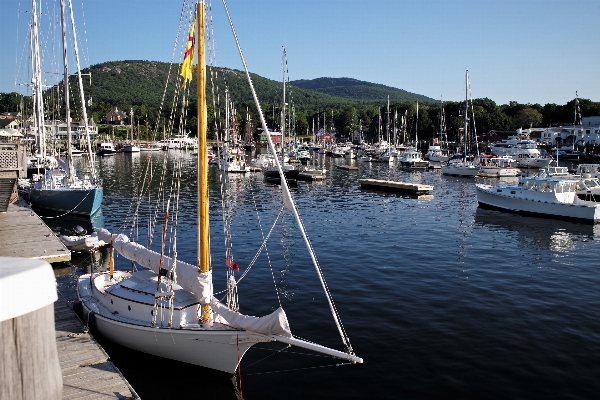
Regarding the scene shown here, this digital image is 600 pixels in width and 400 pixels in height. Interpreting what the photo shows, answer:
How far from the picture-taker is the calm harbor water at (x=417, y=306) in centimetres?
1579

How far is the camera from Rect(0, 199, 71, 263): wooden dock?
81.7 ft

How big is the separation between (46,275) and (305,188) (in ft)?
212

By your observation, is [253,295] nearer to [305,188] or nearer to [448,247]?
[448,247]

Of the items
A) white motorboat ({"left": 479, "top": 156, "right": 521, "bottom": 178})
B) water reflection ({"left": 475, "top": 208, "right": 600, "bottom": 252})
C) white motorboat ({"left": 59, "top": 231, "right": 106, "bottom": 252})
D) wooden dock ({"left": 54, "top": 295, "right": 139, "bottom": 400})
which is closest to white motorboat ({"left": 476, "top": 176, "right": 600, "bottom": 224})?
water reflection ({"left": 475, "top": 208, "right": 600, "bottom": 252})

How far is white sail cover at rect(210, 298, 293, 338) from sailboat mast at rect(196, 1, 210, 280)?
1.20 meters

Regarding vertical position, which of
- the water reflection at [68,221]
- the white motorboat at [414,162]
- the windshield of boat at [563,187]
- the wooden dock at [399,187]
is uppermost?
the white motorboat at [414,162]

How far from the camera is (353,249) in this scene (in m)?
33.2

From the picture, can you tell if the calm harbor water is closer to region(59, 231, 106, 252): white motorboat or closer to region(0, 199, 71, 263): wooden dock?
region(59, 231, 106, 252): white motorboat

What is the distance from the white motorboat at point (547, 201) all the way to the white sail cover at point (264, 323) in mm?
38656

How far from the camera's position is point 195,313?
51.6ft

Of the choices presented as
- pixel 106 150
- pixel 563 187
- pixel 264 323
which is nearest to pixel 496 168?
pixel 563 187

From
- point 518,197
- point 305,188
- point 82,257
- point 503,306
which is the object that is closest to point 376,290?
point 503,306

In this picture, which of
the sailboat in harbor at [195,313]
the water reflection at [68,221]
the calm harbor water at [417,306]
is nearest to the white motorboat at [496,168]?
the calm harbor water at [417,306]

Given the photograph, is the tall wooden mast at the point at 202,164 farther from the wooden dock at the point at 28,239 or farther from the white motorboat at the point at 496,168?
the white motorboat at the point at 496,168
